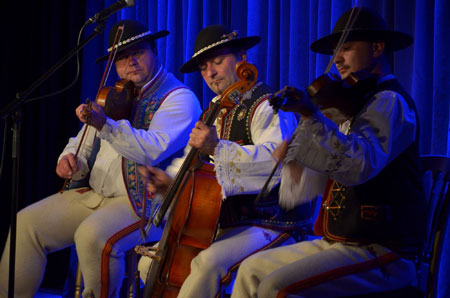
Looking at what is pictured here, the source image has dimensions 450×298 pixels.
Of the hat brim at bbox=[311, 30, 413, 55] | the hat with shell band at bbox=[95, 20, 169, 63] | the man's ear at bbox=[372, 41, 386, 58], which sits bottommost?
the man's ear at bbox=[372, 41, 386, 58]

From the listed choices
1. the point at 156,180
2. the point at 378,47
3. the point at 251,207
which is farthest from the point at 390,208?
the point at 156,180

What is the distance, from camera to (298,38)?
3.02 metres

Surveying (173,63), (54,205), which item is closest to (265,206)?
(54,205)

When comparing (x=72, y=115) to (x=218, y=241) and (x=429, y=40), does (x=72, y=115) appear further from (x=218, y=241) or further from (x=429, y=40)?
(x=429, y=40)

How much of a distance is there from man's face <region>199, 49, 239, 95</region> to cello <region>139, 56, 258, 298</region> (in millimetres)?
373

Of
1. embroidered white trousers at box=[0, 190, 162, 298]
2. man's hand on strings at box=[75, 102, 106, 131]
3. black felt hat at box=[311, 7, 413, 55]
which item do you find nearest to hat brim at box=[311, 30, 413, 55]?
black felt hat at box=[311, 7, 413, 55]

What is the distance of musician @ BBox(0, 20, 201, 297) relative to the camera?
102 inches

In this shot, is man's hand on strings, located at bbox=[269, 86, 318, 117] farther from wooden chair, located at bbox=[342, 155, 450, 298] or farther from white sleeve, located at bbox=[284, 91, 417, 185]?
wooden chair, located at bbox=[342, 155, 450, 298]

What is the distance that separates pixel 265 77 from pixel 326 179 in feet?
4.37

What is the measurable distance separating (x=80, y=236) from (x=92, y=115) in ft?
1.98

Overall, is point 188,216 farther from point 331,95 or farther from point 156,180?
point 331,95

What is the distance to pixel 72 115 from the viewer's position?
4.20m

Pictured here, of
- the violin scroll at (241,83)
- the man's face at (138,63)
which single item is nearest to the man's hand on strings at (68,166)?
the man's face at (138,63)

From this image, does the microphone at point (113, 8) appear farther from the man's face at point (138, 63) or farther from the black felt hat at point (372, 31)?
the black felt hat at point (372, 31)
